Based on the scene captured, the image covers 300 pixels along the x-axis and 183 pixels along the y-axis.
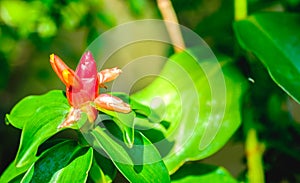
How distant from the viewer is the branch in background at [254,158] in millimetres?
800

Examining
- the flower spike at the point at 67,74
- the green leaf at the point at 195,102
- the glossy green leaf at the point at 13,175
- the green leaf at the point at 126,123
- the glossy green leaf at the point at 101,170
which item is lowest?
the green leaf at the point at 195,102

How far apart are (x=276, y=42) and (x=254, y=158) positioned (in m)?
0.18

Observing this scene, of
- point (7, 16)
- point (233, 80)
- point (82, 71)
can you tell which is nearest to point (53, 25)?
point (7, 16)

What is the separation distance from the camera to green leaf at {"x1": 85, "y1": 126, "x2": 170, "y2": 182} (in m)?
0.51

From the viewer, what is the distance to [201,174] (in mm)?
757

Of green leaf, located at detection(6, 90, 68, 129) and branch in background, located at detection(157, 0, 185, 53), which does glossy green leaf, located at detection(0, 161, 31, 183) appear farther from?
branch in background, located at detection(157, 0, 185, 53)

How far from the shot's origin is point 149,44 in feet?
5.90

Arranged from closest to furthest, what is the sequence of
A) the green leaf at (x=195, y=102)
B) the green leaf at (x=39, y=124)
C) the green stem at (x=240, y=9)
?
1. the green leaf at (x=39, y=124)
2. the green leaf at (x=195, y=102)
3. the green stem at (x=240, y=9)

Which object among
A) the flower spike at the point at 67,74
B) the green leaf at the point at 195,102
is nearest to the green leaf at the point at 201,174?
the green leaf at the point at 195,102

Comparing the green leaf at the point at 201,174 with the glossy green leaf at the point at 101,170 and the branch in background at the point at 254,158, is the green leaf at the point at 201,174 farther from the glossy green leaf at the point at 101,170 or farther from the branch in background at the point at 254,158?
the glossy green leaf at the point at 101,170

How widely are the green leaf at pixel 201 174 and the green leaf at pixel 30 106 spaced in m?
0.25

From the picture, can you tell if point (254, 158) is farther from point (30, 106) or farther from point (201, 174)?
point (30, 106)

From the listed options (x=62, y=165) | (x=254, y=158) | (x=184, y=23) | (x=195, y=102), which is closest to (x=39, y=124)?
(x=62, y=165)

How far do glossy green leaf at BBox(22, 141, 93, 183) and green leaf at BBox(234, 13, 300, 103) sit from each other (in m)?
0.30
